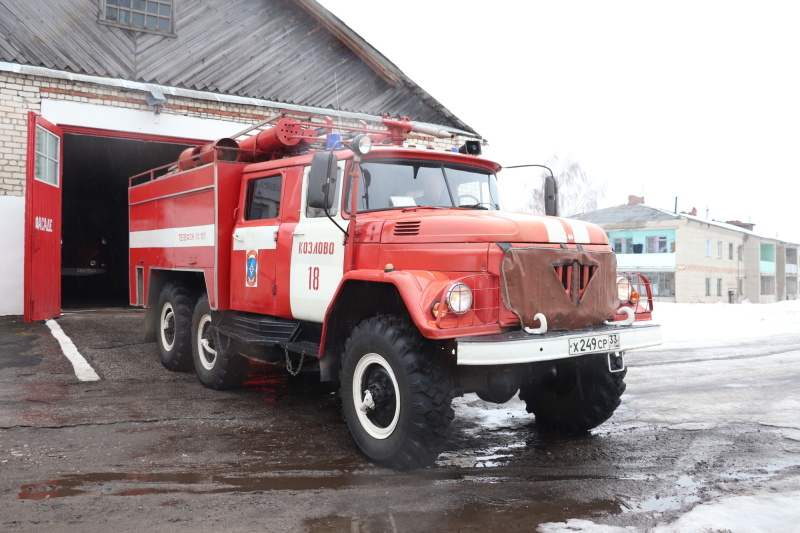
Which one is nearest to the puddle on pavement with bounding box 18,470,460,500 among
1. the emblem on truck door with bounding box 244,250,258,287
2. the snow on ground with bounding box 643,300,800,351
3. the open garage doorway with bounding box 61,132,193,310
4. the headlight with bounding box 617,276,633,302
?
the headlight with bounding box 617,276,633,302

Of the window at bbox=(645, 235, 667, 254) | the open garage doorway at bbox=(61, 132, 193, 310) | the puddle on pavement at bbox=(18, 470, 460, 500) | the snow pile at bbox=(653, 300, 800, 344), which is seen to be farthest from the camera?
the window at bbox=(645, 235, 667, 254)

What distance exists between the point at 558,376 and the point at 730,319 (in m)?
12.5

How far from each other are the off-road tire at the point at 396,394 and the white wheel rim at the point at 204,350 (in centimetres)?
303

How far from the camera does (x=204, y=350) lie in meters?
7.78

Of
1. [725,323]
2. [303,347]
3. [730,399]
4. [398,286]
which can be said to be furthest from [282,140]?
[725,323]

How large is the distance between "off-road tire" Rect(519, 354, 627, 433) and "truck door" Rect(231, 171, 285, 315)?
2622mm

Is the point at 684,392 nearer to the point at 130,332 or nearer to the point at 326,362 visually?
the point at 326,362

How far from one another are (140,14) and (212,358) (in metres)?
9.53

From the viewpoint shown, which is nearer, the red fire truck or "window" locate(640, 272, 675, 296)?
the red fire truck

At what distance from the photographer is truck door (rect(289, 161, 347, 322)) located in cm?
569

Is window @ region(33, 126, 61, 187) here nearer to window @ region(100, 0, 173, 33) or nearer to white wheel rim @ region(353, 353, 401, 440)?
window @ region(100, 0, 173, 33)

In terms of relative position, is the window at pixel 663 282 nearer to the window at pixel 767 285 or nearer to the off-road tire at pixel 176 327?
the window at pixel 767 285

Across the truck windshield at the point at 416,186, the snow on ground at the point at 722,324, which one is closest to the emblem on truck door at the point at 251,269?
the truck windshield at the point at 416,186

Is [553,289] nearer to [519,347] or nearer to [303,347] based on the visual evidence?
[519,347]
